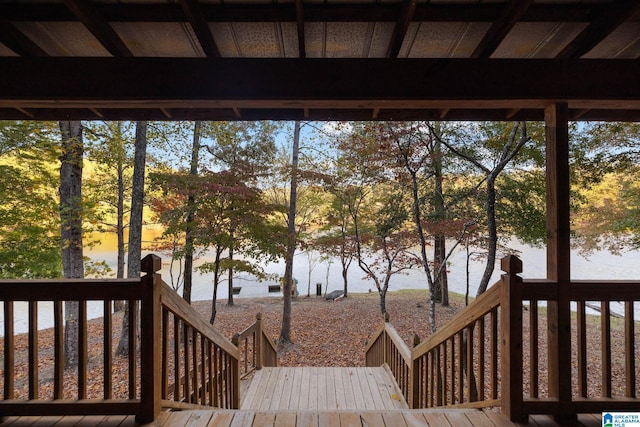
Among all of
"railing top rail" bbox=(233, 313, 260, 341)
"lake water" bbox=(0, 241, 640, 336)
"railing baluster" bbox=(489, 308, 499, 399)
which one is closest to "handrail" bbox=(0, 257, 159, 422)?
"railing top rail" bbox=(233, 313, 260, 341)

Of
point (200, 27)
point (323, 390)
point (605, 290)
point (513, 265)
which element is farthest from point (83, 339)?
point (605, 290)

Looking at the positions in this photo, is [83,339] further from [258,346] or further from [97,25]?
[258,346]

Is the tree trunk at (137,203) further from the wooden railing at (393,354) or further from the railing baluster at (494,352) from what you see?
the railing baluster at (494,352)

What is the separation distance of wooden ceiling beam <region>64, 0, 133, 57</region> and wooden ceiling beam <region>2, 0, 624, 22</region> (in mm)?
52

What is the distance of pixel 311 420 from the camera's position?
2016mm

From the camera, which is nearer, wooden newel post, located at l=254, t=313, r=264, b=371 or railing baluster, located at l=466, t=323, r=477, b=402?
railing baluster, located at l=466, t=323, r=477, b=402

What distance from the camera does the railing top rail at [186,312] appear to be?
203 cm

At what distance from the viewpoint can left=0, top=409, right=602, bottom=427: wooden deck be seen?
193 cm

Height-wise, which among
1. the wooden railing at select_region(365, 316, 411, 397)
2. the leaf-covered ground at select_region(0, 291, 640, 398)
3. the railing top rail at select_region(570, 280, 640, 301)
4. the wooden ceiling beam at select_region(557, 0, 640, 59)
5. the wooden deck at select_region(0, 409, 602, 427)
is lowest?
the leaf-covered ground at select_region(0, 291, 640, 398)

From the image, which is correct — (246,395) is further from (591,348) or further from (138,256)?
(591,348)

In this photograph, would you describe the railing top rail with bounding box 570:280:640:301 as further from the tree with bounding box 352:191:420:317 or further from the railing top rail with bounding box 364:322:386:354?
the tree with bounding box 352:191:420:317

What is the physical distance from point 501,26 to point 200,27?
6.27ft

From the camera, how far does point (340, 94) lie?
6.91ft

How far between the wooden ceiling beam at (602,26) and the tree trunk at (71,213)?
25.2 ft
